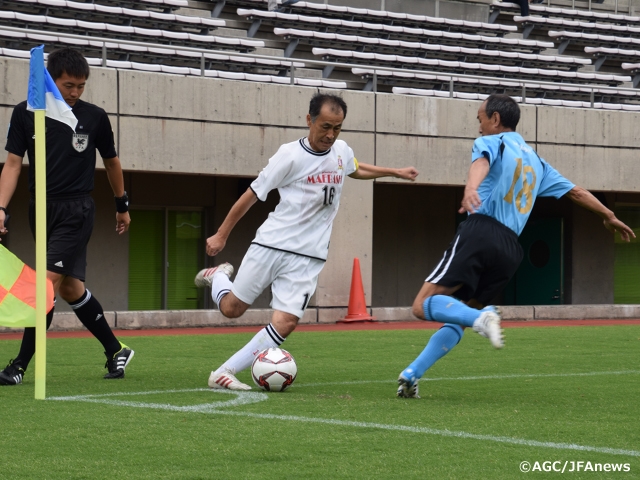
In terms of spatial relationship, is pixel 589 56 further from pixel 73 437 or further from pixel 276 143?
pixel 73 437

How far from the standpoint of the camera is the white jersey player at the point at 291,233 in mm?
6883

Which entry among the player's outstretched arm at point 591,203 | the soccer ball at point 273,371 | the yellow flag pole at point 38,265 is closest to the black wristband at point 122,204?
the yellow flag pole at point 38,265

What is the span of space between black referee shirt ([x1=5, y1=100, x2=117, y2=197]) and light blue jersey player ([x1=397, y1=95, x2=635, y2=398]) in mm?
2452

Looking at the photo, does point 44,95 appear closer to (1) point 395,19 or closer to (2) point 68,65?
(2) point 68,65

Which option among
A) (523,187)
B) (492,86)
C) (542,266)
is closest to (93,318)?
(523,187)

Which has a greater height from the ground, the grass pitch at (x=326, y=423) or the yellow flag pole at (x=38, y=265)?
the yellow flag pole at (x=38, y=265)

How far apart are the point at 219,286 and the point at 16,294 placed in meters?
1.41

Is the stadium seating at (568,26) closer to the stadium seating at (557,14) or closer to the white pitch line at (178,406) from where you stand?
the stadium seating at (557,14)

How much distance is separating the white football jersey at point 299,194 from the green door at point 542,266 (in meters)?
18.1

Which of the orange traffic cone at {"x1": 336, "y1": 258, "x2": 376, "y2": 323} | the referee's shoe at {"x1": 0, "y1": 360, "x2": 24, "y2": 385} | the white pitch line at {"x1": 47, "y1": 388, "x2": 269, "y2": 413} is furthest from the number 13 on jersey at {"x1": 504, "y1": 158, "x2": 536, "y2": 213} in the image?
the orange traffic cone at {"x1": 336, "y1": 258, "x2": 376, "y2": 323}

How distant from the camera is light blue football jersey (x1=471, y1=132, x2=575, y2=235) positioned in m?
6.47

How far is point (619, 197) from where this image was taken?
25266 mm

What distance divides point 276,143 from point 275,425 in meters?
12.9

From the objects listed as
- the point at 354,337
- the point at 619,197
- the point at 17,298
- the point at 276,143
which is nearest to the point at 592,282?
the point at 619,197
